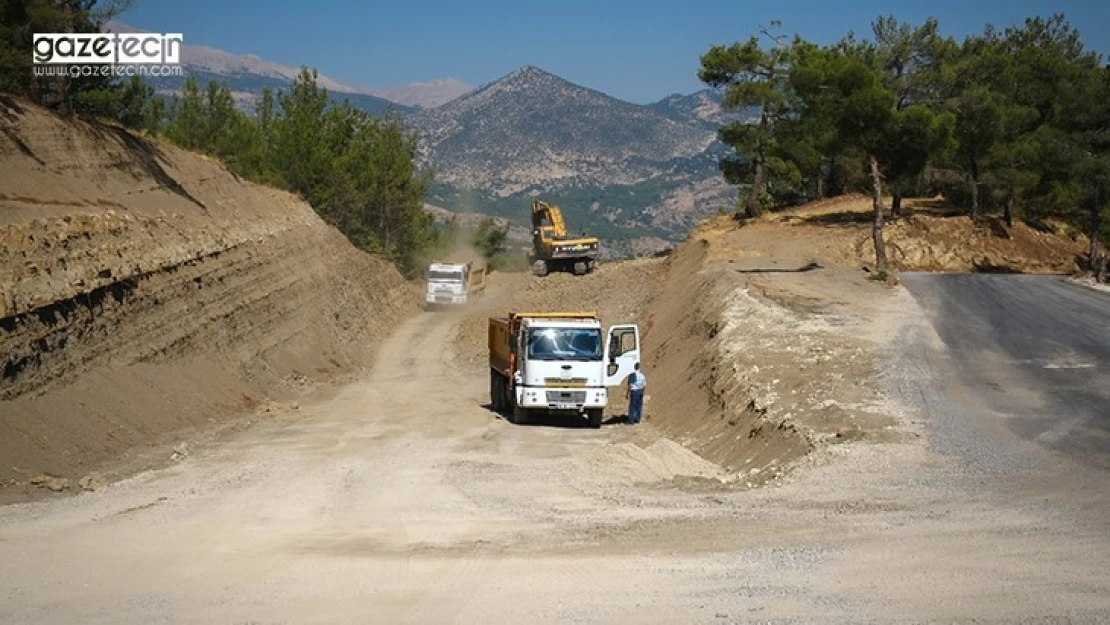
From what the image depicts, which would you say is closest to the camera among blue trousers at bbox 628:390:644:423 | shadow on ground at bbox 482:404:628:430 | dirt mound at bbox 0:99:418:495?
dirt mound at bbox 0:99:418:495

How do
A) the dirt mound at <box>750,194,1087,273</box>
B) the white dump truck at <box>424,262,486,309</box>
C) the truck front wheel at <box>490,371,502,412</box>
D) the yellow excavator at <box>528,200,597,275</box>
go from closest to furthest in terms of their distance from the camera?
the truck front wheel at <box>490,371,502,412</box>, the dirt mound at <box>750,194,1087,273</box>, the yellow excavator at <box>528,200,597,275</box>, the white dump truck at <box>424,262,486,309</box>

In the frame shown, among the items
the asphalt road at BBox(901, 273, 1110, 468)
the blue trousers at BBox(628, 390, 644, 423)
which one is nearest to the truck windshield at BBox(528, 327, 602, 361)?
the blue trousers at BBox(628, 390, 644, 423)

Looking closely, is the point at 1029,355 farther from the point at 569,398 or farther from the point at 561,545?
the point at 561,545

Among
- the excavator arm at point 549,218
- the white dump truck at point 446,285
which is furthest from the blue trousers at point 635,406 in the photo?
the white dump truck at point 446,285

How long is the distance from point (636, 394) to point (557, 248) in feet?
104

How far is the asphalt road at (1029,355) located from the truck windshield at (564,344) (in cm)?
850

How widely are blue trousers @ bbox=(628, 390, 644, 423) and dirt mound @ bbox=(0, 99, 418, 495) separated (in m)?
10.6

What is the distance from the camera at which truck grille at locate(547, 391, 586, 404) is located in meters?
27.3

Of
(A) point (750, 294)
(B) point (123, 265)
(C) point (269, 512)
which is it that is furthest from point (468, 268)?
(C) point (269, 512)

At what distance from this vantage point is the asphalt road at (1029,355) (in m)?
20.3

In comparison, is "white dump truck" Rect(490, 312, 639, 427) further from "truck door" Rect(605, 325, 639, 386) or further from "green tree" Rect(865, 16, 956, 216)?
"green tree" Rect(865, 16, 956, 216)

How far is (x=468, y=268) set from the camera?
6769cm

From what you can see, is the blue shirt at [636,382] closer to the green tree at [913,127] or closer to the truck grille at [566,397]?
the truck grille at [566,397]

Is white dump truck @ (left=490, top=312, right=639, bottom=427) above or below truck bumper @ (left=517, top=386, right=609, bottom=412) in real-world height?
above
